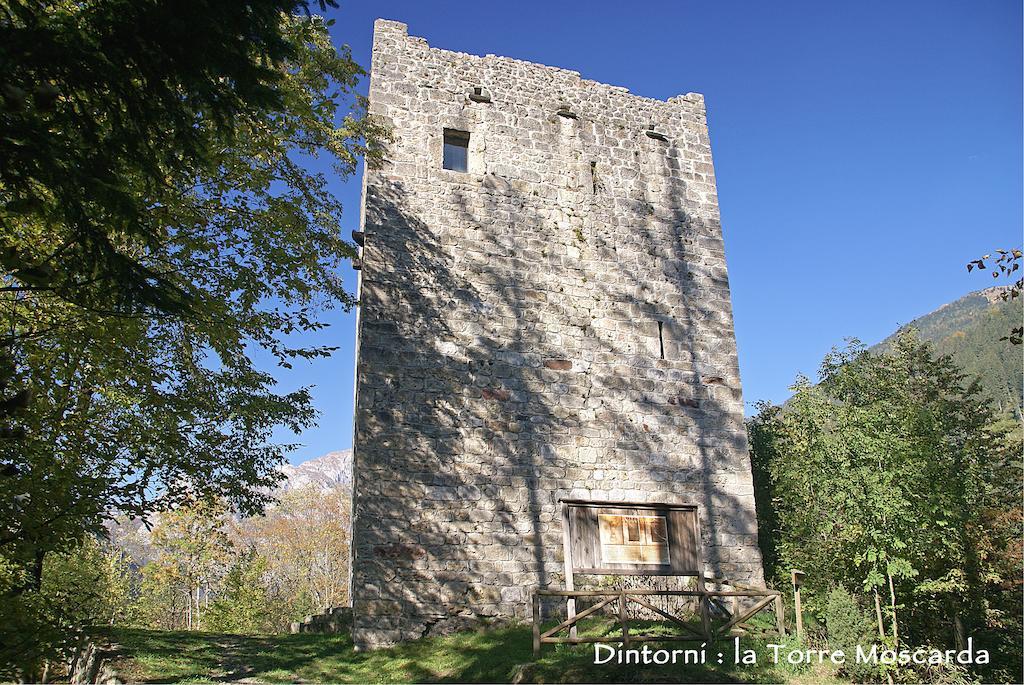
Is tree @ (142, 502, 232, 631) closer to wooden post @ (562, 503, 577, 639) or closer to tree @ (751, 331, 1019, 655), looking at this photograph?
wooden post @ (562, 503, 577, 639)

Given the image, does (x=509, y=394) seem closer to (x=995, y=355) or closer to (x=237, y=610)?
(x=237, y=610)

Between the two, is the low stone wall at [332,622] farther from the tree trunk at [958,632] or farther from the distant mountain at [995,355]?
the distant mountain at [995,355]

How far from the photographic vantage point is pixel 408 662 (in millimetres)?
8453

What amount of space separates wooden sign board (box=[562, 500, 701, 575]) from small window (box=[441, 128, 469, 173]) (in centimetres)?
610

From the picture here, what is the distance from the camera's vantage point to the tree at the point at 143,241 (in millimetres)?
4262

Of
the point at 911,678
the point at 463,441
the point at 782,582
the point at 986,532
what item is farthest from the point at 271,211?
the point at 986,532

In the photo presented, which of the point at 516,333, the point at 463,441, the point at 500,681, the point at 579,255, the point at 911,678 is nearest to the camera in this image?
the point at 500,681

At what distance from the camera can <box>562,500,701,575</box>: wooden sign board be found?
854 cm

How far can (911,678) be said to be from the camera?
812 cm

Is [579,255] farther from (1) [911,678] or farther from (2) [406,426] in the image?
(1) [911,678]

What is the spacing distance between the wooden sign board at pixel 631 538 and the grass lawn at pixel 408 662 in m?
0.90

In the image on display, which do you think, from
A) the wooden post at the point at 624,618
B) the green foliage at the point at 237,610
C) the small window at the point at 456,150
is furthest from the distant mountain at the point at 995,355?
the wooden post at the point at 624,618

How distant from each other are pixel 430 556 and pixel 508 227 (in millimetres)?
5320

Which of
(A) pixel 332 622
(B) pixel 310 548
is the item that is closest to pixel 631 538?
(A) pixel 332 622
